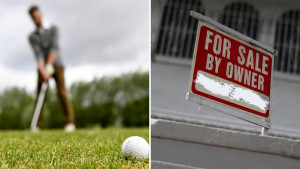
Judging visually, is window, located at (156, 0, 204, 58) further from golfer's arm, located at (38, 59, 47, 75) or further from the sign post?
the sign post

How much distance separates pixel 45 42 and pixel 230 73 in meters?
5.78

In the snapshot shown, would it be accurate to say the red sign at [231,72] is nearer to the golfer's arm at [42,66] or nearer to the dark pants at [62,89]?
the golfer's arm at [42,66]

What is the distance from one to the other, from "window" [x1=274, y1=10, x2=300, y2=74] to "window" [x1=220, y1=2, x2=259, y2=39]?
1.82 ft

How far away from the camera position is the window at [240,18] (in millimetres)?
8023

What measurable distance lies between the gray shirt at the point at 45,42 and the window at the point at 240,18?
3.66 m

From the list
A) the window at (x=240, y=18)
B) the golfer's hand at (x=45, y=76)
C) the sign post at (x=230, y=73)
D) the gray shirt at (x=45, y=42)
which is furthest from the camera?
the window at (x=240, y=18)

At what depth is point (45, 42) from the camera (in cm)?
785

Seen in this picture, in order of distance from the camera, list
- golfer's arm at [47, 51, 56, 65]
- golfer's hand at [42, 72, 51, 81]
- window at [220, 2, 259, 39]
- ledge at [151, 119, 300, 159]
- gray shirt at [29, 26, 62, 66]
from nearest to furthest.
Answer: ledge at [151, 119, 300, 159] < golfer's hand at [42, 72, 51, 81] < golfer's arm at [47, 51, 56, 65] < gray shirt at [29, 26, 62, 66] < window at [220, 2, 259, 39]

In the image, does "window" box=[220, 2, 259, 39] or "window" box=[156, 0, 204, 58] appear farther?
"window" box=[220, 2, 259, 39]

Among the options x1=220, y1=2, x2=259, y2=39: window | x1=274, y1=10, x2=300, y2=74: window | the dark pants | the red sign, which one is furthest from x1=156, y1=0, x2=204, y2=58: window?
the red sign

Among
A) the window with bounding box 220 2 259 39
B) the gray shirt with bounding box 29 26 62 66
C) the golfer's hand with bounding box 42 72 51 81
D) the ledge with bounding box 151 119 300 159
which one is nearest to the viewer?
the ledge with bounding box 151 119 300 159

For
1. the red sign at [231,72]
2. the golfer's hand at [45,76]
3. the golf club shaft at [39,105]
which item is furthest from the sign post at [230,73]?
the golf club shaft at [39,105]

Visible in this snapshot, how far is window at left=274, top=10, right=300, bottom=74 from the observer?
7848 millimetres

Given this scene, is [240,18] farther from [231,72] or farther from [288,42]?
[231,72]
